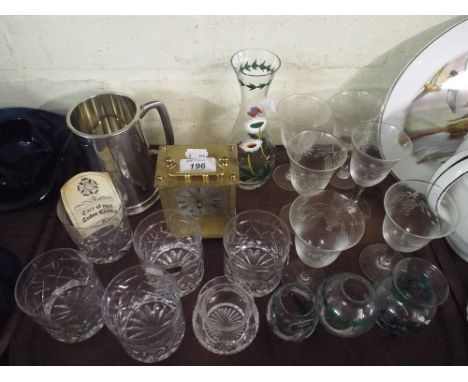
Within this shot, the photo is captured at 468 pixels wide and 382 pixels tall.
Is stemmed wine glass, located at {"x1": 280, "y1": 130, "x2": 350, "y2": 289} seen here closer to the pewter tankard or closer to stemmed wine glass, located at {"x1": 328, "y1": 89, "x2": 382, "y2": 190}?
stemmed wine glass, located at {"x1": 328, "y1": 89, "x2": 382, "y2": 190}

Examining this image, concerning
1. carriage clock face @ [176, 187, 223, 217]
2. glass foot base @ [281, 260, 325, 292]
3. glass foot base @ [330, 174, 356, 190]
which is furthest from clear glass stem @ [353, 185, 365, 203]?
carriage clock face @ [176, 187, 223, 217]

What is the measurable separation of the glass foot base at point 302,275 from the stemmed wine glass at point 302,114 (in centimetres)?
17

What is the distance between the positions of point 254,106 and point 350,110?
22 centimetres

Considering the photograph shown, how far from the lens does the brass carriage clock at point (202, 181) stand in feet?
1.84

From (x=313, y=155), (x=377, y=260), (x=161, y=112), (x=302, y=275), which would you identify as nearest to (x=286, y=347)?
(x=302, y=275)

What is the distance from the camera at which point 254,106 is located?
65 centimetres

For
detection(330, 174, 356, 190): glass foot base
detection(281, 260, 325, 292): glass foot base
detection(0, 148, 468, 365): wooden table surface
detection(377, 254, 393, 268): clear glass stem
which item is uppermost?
detection(330, 174, 356, 190): glass foot base

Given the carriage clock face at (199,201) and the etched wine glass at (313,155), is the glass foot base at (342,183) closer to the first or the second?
the etched wine glass at (313,155)

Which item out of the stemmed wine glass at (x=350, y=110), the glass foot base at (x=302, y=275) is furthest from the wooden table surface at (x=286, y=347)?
the stemmed wine glass at (x=350, y=110)

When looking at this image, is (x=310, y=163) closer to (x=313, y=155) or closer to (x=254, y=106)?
(x=313, y=155)

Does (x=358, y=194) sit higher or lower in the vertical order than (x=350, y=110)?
lower

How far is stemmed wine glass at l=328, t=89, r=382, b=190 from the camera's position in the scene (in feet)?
2.35

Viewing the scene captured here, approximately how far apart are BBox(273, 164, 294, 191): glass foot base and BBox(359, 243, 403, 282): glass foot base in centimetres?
19

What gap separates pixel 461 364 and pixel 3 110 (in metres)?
0.93
